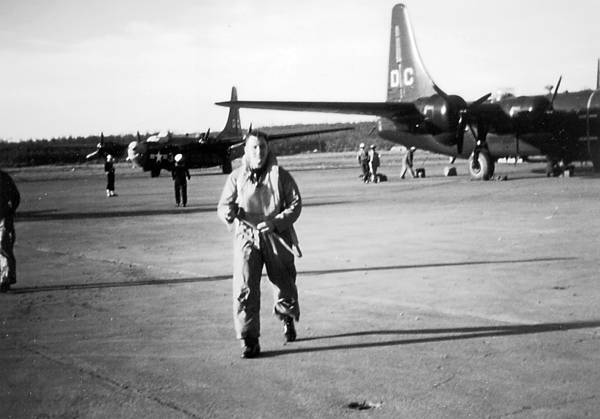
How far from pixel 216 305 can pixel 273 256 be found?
2109 millimetres

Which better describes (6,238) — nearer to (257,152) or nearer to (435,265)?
(257,152)

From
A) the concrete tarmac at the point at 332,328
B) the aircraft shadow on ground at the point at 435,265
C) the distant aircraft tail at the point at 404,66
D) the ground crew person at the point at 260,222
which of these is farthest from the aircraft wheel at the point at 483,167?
the ground crew person at the point at 260,222

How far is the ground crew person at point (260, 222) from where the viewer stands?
239 inches

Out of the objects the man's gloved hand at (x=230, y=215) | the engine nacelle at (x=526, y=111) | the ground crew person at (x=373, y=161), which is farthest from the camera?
the ground crew person at (x=373, y=161)

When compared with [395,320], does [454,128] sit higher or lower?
higher

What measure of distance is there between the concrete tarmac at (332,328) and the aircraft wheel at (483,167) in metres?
13.8

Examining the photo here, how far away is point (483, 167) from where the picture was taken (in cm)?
2852

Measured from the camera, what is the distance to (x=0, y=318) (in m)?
7.72

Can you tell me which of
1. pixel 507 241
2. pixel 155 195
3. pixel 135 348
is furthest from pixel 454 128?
pixel 135 348

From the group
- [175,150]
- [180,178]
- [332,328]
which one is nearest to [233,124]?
[175,150]

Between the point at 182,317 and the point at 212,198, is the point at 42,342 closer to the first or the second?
the point at 182,317

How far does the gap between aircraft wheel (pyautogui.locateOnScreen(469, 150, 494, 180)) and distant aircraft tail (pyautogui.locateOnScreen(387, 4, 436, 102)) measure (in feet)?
15.6

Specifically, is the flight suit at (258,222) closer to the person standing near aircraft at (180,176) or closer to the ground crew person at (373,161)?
the person standing near aircraft at (180,176)

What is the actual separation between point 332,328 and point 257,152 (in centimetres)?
187
